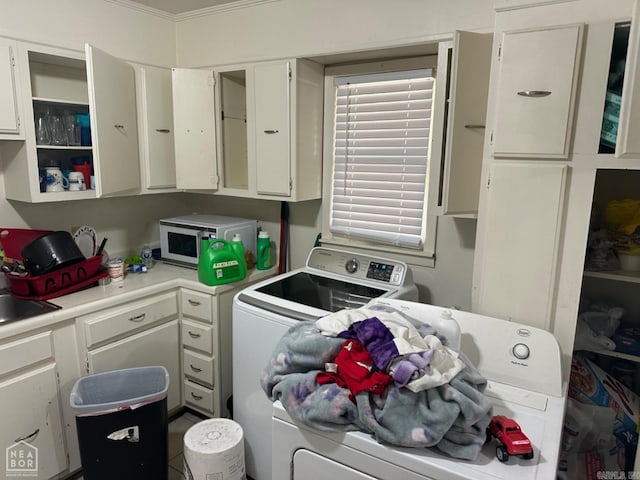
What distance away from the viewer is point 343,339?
1.20m

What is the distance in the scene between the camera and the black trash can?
1.78 m

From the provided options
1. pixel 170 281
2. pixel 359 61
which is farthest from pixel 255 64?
pixel 170 281

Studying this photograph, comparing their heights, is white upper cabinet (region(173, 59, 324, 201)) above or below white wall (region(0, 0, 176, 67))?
below

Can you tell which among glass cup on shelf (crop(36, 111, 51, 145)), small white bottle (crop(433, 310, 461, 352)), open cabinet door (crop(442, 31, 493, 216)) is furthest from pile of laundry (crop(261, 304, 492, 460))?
glass cup on shelf (crop(36, 111, 51, 145))

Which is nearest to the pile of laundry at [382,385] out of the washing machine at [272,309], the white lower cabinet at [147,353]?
the washing machine at [272,309]

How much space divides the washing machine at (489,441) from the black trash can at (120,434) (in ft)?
2.75

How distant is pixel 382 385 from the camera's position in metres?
1.06

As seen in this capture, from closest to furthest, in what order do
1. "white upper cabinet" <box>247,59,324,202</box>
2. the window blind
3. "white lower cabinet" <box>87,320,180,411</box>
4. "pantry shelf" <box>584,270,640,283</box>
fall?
"pantry shelf" <box>584,270,640,283</box> < "white lower cabinet" <box>87,320,180,411</box> < the window blind < "white upper cabinet" <box>247,59,324,202</box>

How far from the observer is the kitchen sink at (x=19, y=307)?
6.27 ft

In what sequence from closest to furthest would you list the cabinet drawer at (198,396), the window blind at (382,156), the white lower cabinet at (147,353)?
the white lower cabinet at (147,353) < the window blind at (382,156) < the cabinet drawer at (198,396)

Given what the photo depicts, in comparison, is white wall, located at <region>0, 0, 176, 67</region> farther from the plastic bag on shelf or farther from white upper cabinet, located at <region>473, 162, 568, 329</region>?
the plastic bag on shelf

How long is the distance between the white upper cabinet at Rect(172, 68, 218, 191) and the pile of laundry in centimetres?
170

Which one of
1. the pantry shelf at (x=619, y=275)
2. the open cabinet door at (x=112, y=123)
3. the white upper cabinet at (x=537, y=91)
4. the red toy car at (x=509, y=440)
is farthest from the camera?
the open cabinet door at (x=112, y=123)

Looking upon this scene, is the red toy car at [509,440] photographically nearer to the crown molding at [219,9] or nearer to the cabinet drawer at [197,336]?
the cabinet drawer at [197,336]
